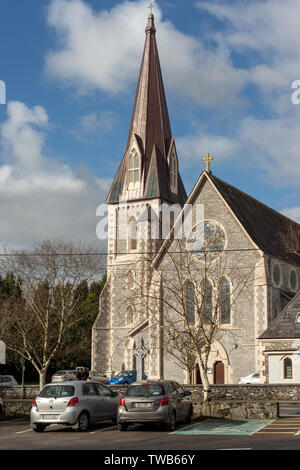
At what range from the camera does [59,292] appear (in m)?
43.9

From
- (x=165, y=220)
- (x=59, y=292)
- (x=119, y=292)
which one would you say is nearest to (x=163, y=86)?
(x=165, y=220)

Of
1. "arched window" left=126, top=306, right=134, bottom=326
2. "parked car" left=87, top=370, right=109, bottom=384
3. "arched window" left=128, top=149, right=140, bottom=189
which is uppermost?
"arched window" left=128, top=149, right=140, bottom=189

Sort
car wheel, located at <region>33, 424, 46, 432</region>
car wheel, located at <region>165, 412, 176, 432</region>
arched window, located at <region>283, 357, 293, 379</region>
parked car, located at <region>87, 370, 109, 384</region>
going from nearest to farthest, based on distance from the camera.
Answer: car wheel, located at <region>165, 412, 176, 432</region>
car wheel, located at <region>33, 424, 46, 432</region>
arched window, located at <region>283, 357, 293, 379</region>
parked car, located at <region>87, 370, 109, 384</region>

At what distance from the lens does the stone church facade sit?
128ft

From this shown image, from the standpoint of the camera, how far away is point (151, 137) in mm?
61594

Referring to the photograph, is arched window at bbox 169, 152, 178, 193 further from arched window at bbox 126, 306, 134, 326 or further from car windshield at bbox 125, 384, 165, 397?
car windshield at bbox 125, 384, 165, 397

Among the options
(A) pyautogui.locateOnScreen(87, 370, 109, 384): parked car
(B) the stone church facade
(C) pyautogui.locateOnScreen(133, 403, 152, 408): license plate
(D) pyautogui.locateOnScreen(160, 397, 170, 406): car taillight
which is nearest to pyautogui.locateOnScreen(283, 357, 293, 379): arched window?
(B) the stone church facade

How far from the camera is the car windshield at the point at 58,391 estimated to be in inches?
694

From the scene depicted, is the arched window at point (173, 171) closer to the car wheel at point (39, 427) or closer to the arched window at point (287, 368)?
the arched window at point (287, 368)

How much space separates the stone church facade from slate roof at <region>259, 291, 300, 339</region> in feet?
6.60

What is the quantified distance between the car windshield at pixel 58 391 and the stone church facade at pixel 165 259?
923cm

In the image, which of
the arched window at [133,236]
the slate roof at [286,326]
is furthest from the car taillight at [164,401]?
the arched window at [133,236]
